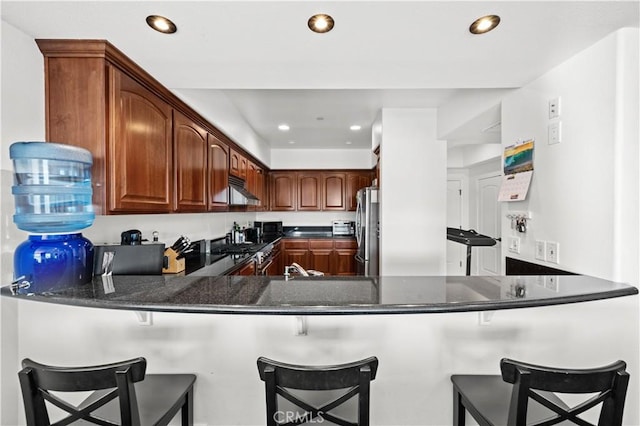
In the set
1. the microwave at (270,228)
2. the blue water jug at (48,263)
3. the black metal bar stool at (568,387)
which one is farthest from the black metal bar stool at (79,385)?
the microwave at (270,228)

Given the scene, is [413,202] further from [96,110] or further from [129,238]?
[96,110]

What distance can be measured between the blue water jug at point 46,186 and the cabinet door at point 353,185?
4.31 m

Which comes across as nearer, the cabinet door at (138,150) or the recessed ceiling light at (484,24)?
the recessed ceiling light at (484,24)

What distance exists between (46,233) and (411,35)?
6.23 feet

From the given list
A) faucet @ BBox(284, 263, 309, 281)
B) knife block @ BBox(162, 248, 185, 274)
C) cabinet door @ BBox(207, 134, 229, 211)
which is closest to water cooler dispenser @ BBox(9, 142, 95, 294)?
knife block @ BBox(162, 248, 185, 274)

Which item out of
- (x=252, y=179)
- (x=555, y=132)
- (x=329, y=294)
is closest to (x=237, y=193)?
(x=252, y=179)

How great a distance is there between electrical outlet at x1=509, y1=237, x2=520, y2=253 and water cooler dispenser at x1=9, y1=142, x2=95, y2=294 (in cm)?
253

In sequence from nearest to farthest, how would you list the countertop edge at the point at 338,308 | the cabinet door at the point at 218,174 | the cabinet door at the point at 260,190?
the countertop edge at the point at 338,308
the cabinet door at the point at 218,174
the cabinet door at the point at 260,190

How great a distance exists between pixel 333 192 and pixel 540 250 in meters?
3.81

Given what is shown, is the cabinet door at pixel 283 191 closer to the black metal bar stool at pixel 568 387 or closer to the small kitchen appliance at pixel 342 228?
the small kitchen appliance at pixel 342 228

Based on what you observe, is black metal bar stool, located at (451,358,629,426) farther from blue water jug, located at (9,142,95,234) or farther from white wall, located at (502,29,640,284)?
blue water jug, located at (9,142,95,234)

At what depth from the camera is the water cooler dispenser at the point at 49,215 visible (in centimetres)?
126

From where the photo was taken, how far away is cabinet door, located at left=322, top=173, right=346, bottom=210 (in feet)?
17.6

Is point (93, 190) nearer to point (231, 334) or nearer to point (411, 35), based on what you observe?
point (231, 334)
